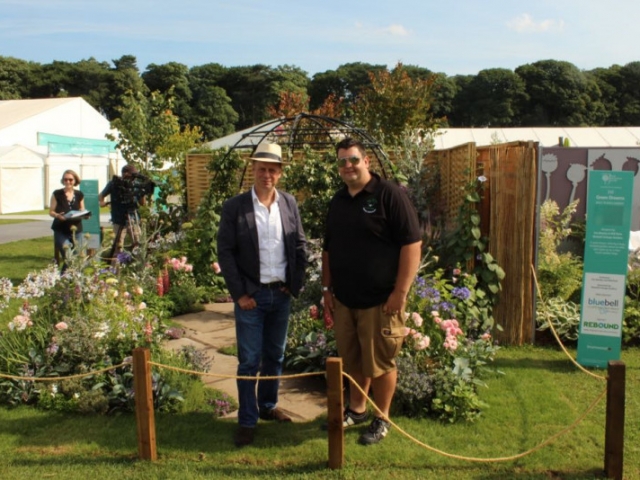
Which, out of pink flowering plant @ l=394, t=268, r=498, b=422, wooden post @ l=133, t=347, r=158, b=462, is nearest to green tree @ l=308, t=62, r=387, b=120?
pink flowering plant @ l=394, t=268, r=498, b=422

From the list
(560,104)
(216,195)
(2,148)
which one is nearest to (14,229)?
(2,148)

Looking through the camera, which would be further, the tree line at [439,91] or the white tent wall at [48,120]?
the tree line at [439,91]

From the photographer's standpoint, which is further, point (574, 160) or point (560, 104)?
point (560, 104)

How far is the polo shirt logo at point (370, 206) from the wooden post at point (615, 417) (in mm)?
1507

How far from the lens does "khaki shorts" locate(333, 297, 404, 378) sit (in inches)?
135

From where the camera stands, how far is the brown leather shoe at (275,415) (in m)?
3.96

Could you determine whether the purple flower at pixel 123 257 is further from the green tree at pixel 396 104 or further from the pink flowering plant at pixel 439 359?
the green tree at pixel 396 104

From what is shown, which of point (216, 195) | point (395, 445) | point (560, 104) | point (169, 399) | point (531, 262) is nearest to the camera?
point (395, 445)

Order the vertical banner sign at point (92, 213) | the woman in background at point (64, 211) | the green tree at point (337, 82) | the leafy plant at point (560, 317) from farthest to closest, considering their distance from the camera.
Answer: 1. the green tree at point (337, 82)
2. the vertical banner sign at point (92, 213)
3. the woman in background at point (64, 211)
4. the leafy plant at point (560, 317)

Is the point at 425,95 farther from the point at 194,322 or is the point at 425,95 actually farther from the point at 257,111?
the point at 257,111

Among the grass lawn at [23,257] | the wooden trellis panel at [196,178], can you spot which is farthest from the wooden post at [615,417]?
the wooden trellis panel at [196,178]

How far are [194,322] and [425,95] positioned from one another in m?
8.07

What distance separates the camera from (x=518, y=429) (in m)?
3.84

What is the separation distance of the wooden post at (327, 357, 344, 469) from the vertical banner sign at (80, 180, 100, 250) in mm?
7706
